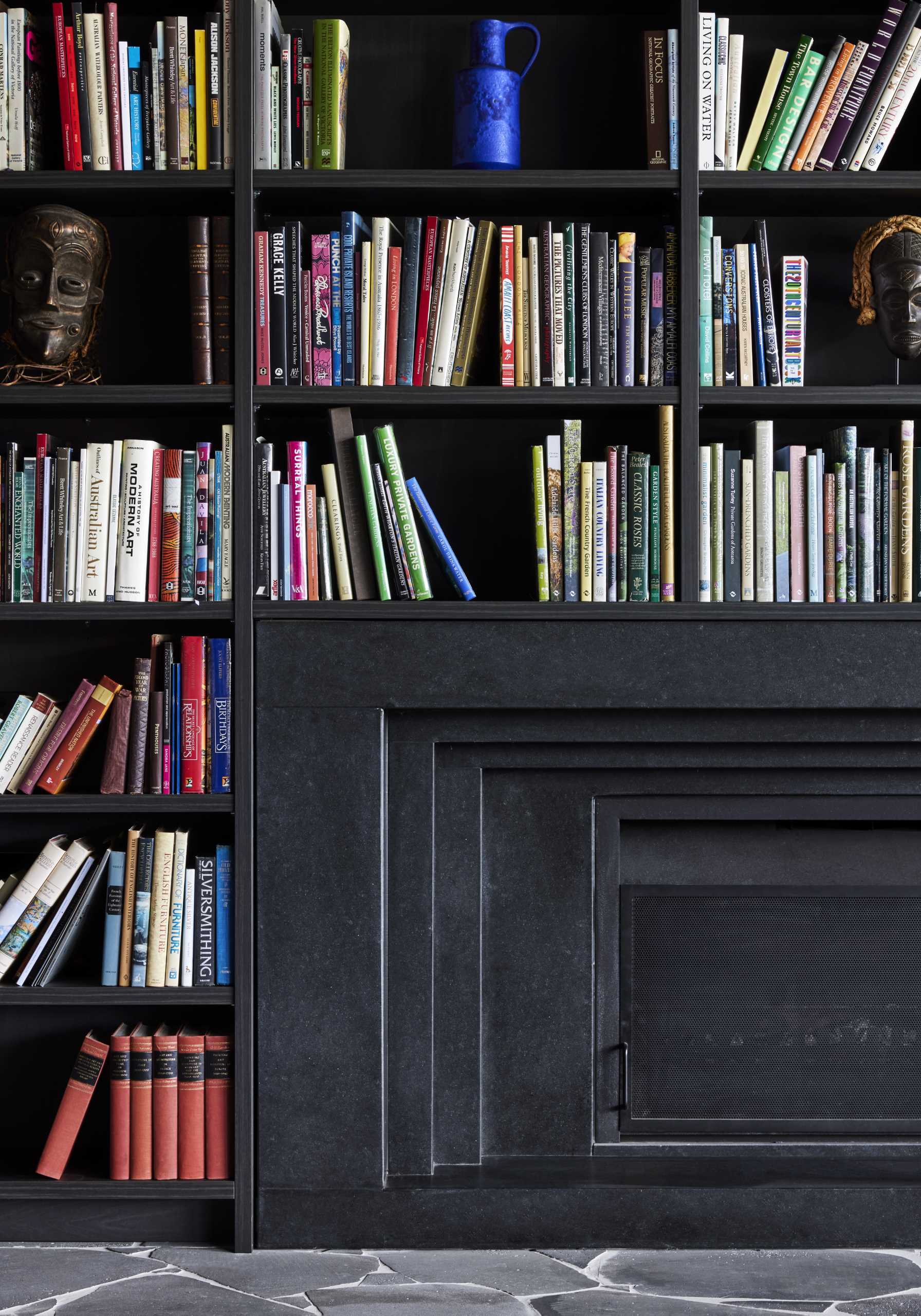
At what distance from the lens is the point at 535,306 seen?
1983mm

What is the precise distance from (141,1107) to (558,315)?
4.91 feet

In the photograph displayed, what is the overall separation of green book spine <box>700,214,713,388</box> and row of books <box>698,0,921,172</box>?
118mm

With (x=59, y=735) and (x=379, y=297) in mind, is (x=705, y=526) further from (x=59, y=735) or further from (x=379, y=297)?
(x=59, y=735)

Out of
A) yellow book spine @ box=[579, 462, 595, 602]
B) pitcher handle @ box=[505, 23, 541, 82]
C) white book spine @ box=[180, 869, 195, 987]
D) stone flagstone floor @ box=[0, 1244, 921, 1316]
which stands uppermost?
pitcher handle @ box=[505, 23, 541, 82]

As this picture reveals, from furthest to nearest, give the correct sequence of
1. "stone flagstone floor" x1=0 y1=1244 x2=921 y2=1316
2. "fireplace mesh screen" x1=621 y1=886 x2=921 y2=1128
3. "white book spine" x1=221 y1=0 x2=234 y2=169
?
1. "fireplace mesh screen" x1=621 y1=886 x2=921 y2=1128
2. "white book spine" x1=221 y1=0 x2=234 y2=169
3. "stone flagstone floor" x1=0 y1=1244 x2=921 y2=1316

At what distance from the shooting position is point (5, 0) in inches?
81.6

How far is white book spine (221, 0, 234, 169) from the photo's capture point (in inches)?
76.9

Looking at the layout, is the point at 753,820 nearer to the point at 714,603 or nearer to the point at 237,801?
the point at 714,603

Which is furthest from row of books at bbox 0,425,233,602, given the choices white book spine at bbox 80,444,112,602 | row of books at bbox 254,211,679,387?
row of books at bbox 254,211,679,387

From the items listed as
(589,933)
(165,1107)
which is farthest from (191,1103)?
(589,933)

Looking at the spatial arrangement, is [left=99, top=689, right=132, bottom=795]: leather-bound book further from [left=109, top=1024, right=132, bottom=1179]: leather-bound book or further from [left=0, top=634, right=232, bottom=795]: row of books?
[left=109, top=1024, right=132, bottom=1179]: leather-bound book

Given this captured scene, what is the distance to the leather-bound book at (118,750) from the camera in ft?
6.51

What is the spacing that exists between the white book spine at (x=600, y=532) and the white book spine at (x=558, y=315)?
17 cm

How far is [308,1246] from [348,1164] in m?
0.15
